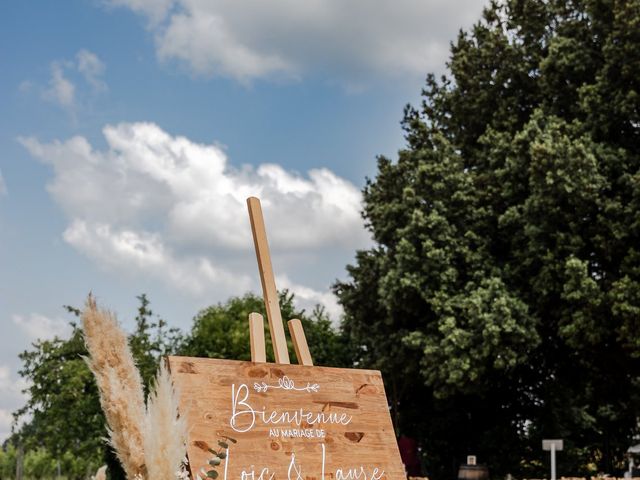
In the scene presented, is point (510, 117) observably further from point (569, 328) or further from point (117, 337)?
point (117, 337)

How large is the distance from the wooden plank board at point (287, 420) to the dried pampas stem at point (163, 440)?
1.93 meters

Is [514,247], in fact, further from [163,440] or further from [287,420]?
[163,440]

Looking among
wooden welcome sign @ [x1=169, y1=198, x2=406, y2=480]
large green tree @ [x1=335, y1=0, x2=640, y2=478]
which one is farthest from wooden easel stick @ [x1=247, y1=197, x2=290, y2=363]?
large green tree @ [x1=335, y1=0, x2=640, y2=478]

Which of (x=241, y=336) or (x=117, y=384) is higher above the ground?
(x=241, y=336)

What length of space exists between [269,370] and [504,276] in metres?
13.1

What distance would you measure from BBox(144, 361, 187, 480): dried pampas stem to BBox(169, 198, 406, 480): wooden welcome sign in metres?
1.88

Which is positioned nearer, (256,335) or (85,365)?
(256,335)

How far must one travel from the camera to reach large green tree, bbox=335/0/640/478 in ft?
53.5

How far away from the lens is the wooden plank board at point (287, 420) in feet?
15.4

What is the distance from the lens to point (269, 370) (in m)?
5.11

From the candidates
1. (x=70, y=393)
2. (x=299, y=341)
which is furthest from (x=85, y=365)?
(x=299, y=341)

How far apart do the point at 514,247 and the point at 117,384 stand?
53.4 ft

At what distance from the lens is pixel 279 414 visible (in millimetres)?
5027

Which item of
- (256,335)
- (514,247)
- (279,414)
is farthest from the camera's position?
(514,247)
